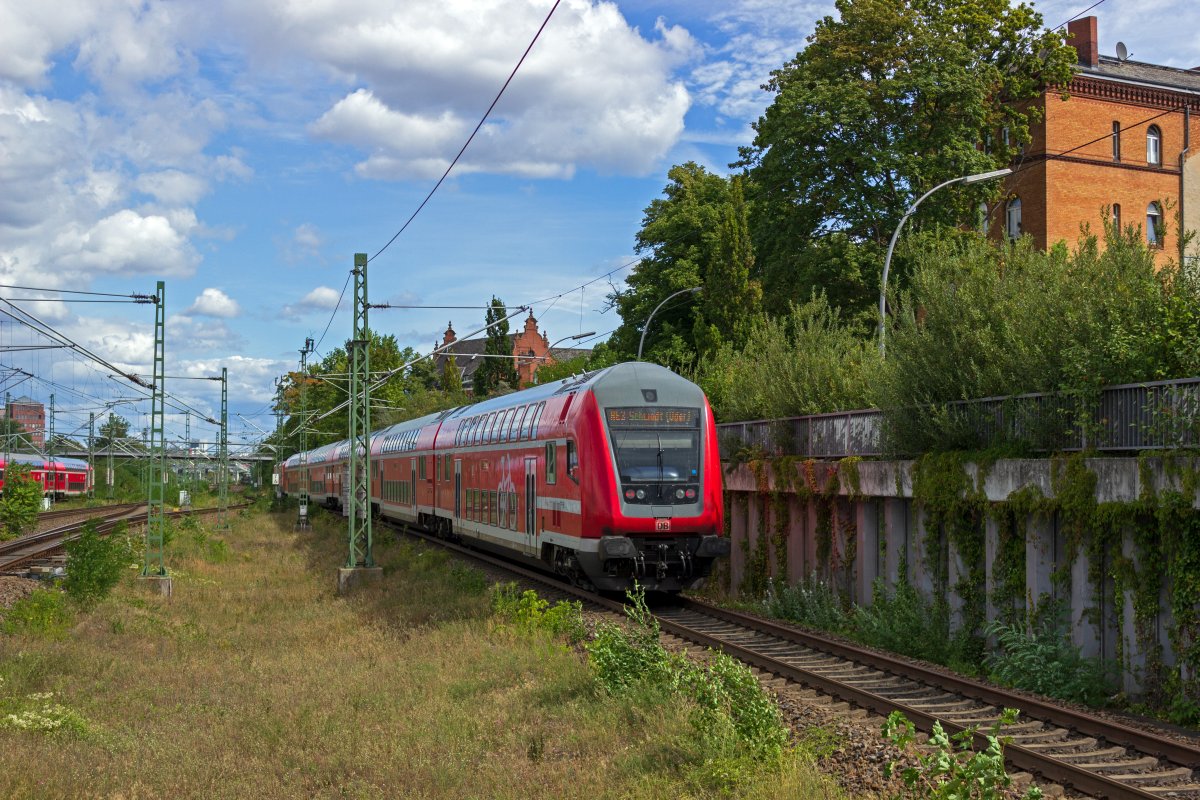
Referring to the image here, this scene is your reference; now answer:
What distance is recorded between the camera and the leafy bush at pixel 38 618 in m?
17.7

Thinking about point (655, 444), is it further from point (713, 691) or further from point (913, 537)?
point (713, 691)

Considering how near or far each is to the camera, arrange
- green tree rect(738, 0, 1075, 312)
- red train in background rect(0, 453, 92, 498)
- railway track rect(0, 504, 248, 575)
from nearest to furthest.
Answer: railway track rect(0, 504, 248, 575)
green tree rect(738, 0, 1075, 312)
red train in background rect(0, 453, 92, 498)

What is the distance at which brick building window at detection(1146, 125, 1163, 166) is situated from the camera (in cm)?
4694

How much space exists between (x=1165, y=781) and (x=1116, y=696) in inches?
139

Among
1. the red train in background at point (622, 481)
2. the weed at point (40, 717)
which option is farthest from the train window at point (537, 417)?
the weed at point (40, 717)

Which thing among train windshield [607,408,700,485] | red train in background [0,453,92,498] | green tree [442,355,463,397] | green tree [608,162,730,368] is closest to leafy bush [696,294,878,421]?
train windshield [607,408,700,485]

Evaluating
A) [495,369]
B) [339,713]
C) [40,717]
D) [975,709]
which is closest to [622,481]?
[339,713]

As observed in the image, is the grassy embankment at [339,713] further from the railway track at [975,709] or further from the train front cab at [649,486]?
the train front cab at [649,486]

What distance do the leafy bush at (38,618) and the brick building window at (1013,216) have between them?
37.4m

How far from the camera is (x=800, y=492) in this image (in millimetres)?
19406

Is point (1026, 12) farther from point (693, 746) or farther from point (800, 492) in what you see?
point (693, 746)

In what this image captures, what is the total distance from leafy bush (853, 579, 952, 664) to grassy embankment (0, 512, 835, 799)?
162 inches

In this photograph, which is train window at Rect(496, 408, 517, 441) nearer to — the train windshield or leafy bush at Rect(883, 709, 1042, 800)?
the train windshield

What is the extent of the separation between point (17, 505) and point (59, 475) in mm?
46629
